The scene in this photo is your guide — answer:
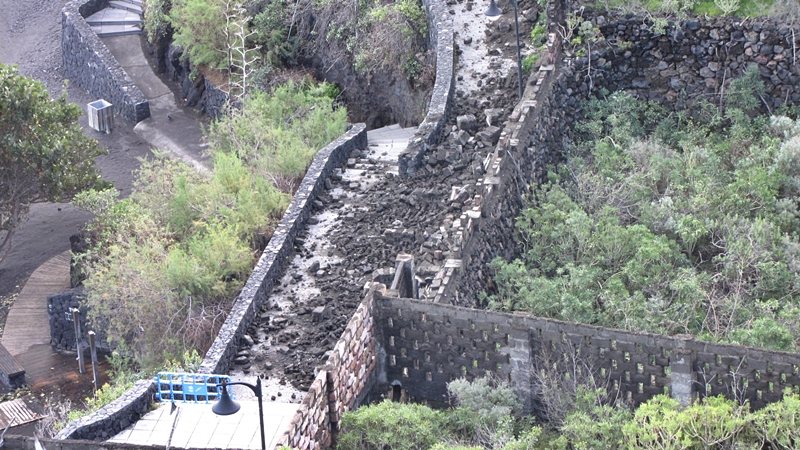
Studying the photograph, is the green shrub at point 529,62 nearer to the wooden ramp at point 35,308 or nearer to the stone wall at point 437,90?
the stone wall at point 437,90

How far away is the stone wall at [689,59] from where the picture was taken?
112 ft

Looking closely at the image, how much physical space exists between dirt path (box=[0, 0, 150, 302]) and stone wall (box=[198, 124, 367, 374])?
408 inches

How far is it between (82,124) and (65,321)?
11430 millimetres

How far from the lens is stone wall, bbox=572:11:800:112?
34031 millimetres

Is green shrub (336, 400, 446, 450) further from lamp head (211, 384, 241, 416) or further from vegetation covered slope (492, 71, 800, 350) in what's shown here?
vegetation covered slope (492, 71, 800, 350)

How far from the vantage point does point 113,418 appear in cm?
2461

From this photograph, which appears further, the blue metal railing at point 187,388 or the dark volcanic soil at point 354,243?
the dark volcanic soil at point 354,243

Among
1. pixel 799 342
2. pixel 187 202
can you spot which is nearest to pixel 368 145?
pixel 187 202

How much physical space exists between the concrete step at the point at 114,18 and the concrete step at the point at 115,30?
0.60 feet

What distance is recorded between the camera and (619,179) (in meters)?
31.9

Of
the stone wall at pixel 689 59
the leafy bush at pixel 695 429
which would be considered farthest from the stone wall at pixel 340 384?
the stone wall at pixel 689 59

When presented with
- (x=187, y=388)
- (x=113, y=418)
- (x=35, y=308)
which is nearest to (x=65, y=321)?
(x=35, y=308)

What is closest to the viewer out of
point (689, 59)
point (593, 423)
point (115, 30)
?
point (593, 423)

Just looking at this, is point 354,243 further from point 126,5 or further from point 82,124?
point 126,5
